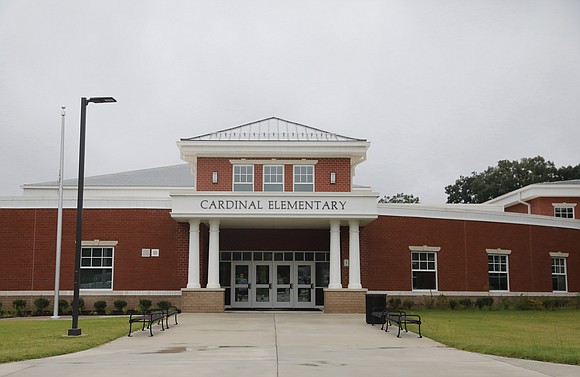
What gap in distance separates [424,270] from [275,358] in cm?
1866

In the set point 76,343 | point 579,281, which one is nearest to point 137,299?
point 76,343

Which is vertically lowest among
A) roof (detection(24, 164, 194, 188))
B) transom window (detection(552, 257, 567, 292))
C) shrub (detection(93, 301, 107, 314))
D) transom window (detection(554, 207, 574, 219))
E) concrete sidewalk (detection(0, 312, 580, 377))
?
concrete sidewalk (detection(0, 312, 580, 377))

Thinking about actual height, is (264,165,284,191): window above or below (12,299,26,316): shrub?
above

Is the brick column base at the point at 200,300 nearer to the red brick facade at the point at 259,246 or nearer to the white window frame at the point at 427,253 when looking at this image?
the red brick facade at the point at 259,246

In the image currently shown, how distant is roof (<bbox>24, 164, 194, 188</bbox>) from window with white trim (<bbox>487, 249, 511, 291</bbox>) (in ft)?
63.9

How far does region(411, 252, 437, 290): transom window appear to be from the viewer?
104 feet

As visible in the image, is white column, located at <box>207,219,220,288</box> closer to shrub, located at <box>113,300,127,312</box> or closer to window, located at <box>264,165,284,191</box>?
window, located at <box>264,165,284,191</box>

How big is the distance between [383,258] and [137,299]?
421 inches

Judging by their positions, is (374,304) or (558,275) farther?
(558,275)

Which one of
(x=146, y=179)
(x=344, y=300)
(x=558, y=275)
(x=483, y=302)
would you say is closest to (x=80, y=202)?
(x=344, y=300)

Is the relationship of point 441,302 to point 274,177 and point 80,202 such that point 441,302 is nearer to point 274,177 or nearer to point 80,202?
point 274,177

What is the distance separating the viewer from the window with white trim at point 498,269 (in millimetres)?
33031

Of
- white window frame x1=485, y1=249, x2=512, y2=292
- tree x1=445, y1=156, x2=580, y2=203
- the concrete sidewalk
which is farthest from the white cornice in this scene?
tree x1=445, y1=156, x2=580, y2=203

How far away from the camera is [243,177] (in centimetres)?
3069
